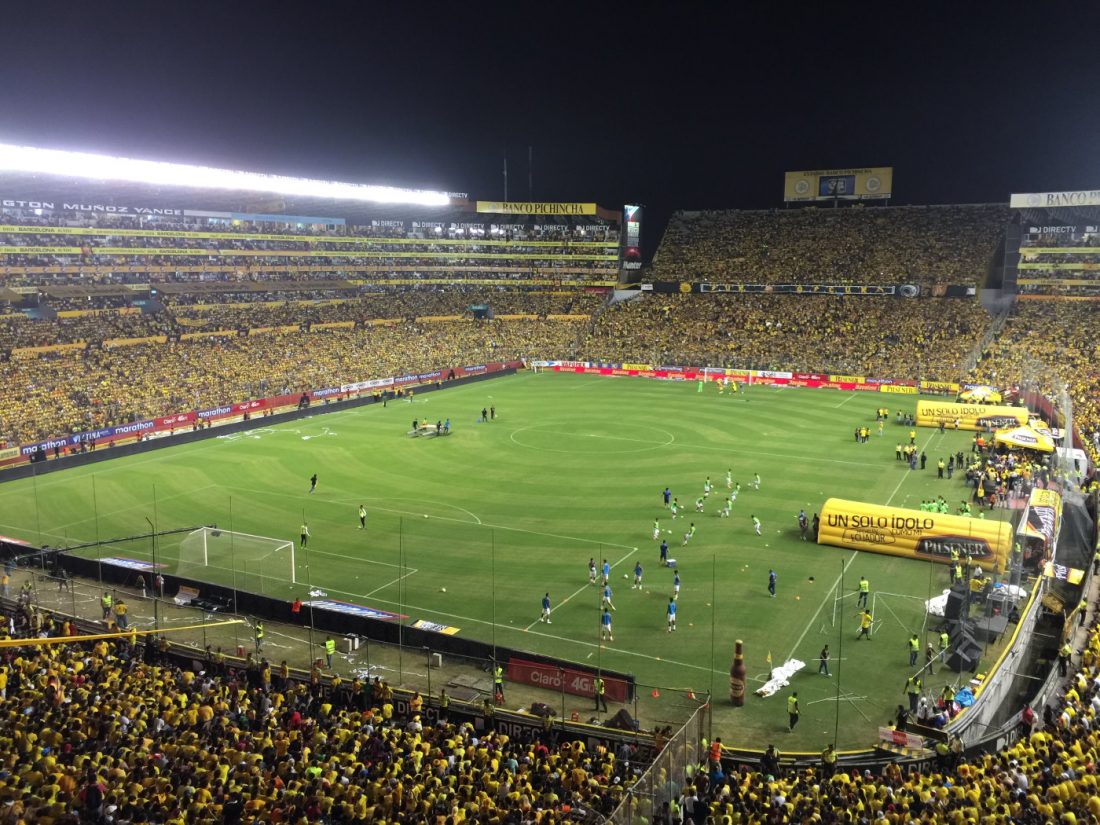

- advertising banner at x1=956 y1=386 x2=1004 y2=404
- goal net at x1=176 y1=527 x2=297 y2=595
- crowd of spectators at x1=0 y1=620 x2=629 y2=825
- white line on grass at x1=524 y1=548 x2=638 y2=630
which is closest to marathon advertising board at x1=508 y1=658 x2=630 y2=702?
crowd of spectators at x1=0 y1=620 x2=629 y2=825

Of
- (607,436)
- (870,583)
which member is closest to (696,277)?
(607,436)

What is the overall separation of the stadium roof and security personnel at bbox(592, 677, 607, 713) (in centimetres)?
5450

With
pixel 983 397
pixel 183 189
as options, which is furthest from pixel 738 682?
pixel 183 189

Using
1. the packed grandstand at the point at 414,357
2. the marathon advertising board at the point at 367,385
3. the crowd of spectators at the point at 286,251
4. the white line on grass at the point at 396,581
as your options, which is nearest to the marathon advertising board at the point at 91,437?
the packed grandstand at the point at 414,357

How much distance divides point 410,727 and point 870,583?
18.7m

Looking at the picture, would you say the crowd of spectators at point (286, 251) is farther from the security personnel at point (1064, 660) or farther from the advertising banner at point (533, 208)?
the security personnel at point (1064, 660)

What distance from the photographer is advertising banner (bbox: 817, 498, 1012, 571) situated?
29.2 metres

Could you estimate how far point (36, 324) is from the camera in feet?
216

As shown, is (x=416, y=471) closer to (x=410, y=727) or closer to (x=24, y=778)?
(x=410, y=727)

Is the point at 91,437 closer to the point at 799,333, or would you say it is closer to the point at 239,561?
the point at 239,561

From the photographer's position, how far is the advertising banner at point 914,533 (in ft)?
95.7

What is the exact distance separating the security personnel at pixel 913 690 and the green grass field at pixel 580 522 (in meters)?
0.38

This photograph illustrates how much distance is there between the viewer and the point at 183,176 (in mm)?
75250

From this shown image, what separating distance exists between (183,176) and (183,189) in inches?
357
